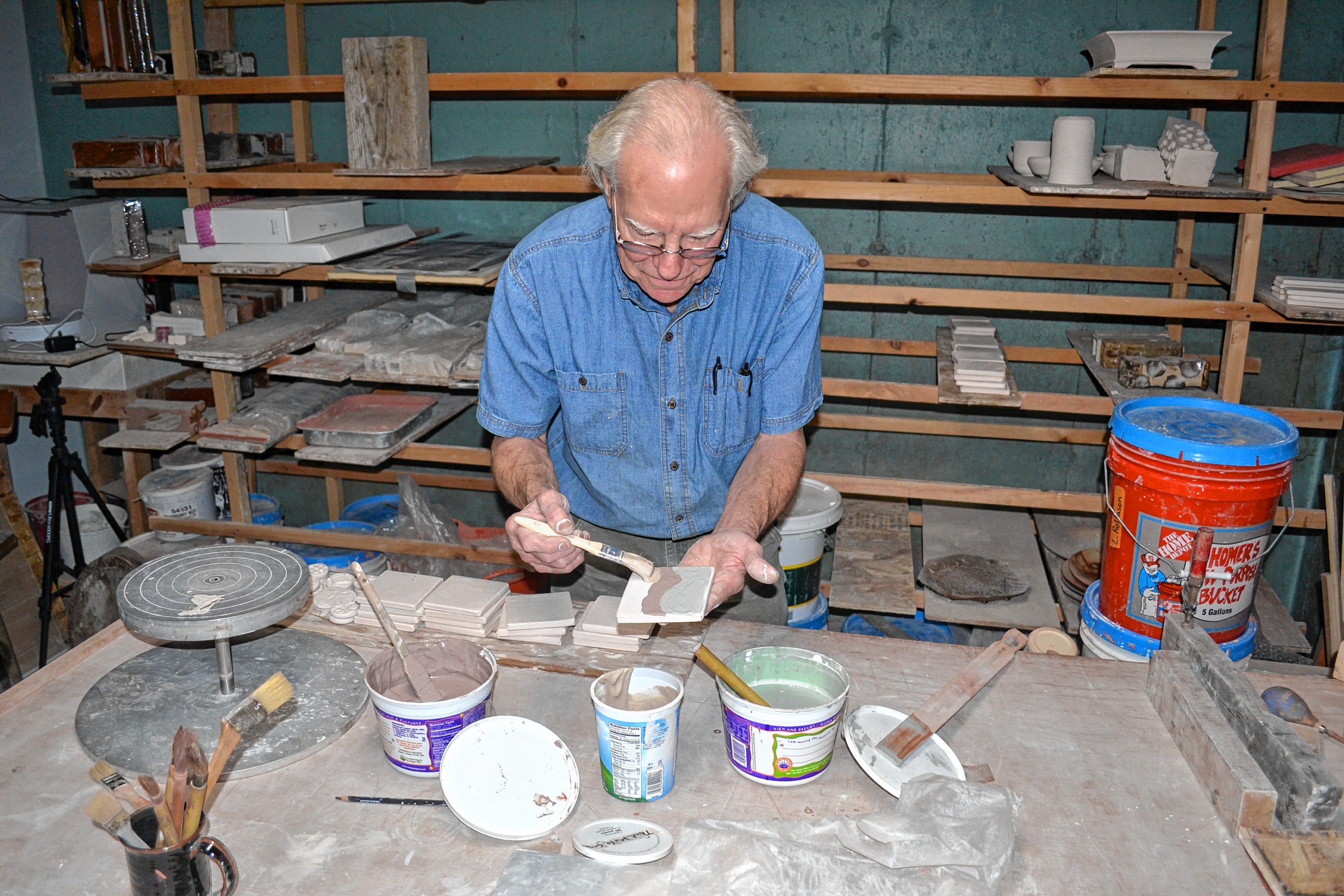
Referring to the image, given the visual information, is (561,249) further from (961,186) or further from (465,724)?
(961,186)

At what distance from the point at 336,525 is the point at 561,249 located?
2.41 meters

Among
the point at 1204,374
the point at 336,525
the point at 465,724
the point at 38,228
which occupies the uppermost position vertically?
the point at 38,228

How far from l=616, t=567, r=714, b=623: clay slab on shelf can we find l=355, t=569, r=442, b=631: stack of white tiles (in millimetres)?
586

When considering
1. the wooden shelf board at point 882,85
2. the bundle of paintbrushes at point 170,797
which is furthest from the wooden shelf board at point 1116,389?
the bundle of paintbrushes at point 170,797

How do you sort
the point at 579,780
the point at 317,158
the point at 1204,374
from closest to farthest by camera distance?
the point at 579,780
the point at 1204,374
the point at 317,158

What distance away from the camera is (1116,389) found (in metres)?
3.19

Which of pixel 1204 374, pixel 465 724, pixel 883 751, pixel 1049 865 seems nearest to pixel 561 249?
pixel 465 724

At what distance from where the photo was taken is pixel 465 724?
5.26 ft

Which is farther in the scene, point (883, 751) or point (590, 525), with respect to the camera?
point (590, 525)

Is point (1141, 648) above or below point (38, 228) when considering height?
below

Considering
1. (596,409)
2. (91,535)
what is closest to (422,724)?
(596,409)

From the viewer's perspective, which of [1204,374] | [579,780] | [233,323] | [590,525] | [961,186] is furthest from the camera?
[233,323]

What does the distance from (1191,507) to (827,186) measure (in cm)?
143

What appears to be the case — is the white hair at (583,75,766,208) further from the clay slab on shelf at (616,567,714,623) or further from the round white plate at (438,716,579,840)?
the round white plate at (438,716,579,840)
